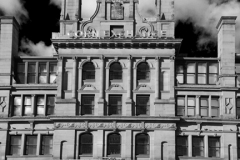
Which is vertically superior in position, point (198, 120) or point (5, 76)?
point (5, 76)

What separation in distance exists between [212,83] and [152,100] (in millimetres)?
7155

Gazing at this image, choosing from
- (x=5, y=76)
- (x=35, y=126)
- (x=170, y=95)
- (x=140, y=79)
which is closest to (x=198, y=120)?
(x=170, y=95)

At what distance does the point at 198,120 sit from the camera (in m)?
52.8

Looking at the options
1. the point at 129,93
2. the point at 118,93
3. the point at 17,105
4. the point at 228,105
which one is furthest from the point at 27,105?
the point at 228,105

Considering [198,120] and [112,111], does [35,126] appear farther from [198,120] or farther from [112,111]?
[198,120]

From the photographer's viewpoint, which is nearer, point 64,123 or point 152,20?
point 64,123

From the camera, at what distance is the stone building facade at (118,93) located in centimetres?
5216

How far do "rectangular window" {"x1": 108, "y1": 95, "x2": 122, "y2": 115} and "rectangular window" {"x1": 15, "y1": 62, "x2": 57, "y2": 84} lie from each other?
23.1 feet

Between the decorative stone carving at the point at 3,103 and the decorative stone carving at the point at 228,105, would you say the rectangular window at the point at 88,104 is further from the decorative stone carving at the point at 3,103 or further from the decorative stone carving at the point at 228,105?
the decorative stone carving at the point at 228,105

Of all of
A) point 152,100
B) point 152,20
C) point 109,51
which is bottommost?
point 152,100

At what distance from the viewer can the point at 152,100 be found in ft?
175

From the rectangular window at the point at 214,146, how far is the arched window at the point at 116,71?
1172 cm

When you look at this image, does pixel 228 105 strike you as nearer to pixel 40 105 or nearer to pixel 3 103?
pixel 40 105

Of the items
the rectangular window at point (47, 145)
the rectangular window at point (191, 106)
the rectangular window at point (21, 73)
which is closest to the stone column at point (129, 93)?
the rectangular window at point (191, 106)
